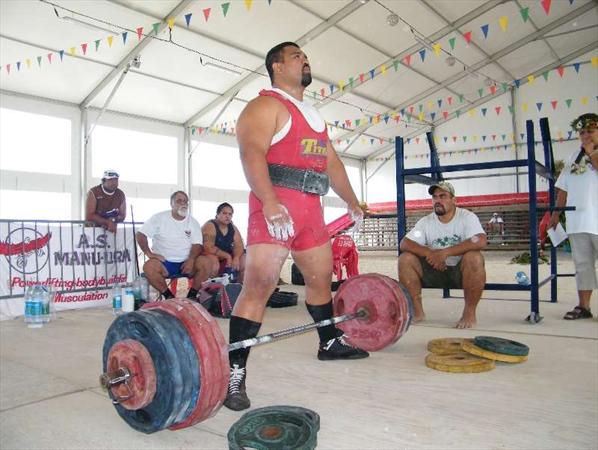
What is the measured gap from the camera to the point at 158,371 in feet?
4.48

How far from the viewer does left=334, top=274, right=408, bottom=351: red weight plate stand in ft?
7.99

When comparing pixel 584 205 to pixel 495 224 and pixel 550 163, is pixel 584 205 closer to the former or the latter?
pixel 550 163

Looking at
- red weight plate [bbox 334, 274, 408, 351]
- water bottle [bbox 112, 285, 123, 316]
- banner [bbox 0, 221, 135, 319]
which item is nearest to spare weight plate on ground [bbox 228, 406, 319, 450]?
red weight plate [bbox 334, 274, 408, 351]

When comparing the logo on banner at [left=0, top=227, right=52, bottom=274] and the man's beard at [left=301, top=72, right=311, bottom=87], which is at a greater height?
the man's beard at [left=301, top=72, right=311, bottom=87]

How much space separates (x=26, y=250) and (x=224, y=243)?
1.81 metres

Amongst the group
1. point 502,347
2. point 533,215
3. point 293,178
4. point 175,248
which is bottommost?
point 502,347

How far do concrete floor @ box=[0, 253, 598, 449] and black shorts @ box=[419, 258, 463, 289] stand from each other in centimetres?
40

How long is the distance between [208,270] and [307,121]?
115 inches

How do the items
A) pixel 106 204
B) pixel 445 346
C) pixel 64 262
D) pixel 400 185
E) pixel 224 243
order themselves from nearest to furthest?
pixel 445 346
pixel 400 185
pixel 64 262
pixel 224 243
pixel 106 204

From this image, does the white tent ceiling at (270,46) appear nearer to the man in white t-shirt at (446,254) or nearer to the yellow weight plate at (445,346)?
the man in white t-shirt at (446,254)

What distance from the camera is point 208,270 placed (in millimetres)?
4691

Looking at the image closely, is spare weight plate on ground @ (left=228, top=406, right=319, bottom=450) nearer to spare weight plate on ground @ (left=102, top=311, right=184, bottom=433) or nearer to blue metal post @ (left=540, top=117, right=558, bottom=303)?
Result: spare weight plate on ground @ (left=102, top=311, right=184, bottom=433)

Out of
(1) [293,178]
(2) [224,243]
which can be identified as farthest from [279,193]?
(2) [224,243]

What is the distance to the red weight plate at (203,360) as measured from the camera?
136 cm
